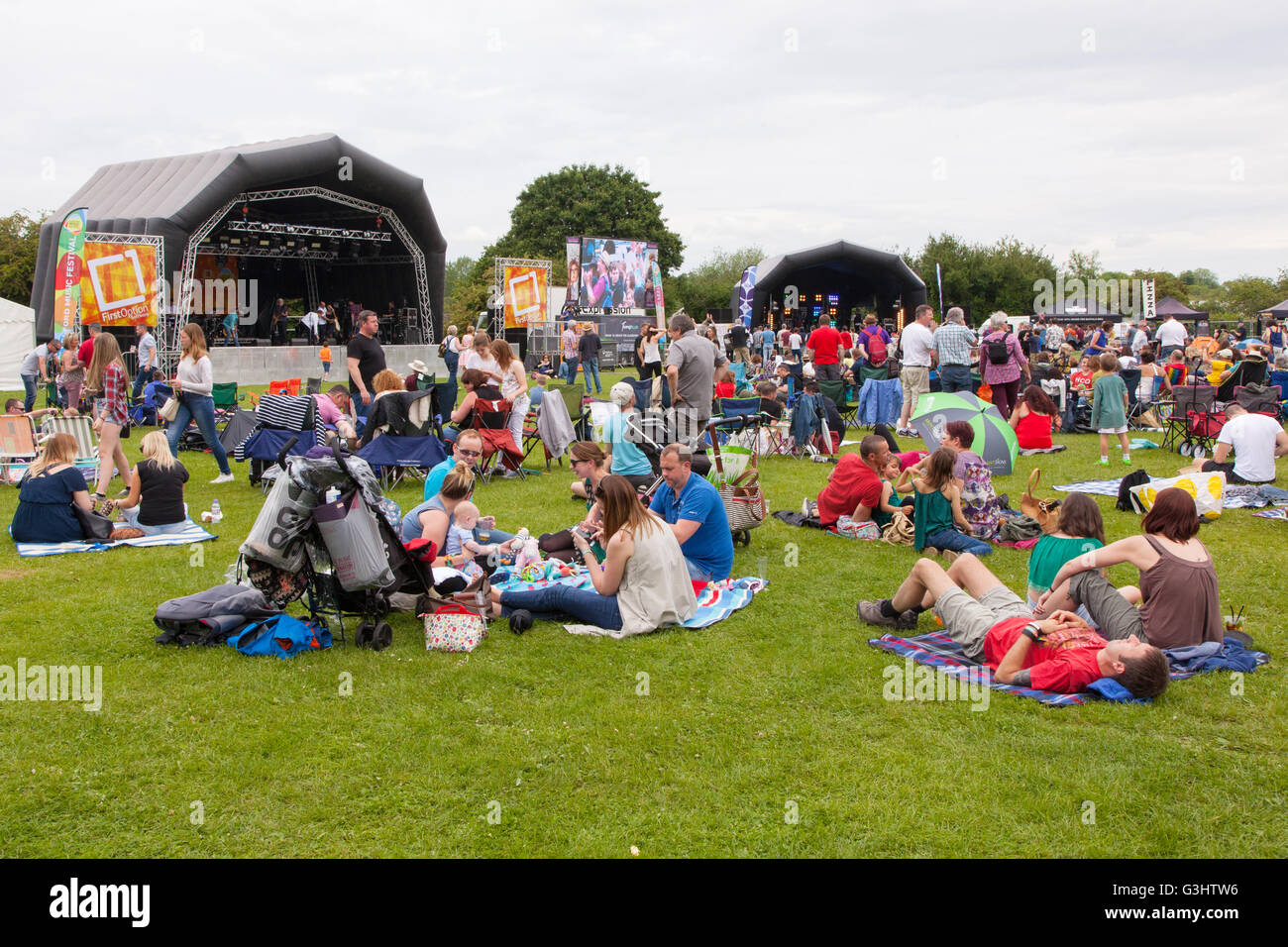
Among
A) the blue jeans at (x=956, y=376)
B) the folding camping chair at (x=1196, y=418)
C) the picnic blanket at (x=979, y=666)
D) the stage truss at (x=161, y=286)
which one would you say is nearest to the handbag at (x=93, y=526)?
the picnic blanket at (x=979, y=666)

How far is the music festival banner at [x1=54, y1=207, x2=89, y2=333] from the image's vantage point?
53.1 feet

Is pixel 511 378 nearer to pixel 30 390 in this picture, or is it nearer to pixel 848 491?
pixel 848 491

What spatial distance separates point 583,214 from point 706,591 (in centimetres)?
4293

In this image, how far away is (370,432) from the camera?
9477 mm

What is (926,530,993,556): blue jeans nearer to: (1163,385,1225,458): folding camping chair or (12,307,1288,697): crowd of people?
(12,307,1288,697): crowd of people

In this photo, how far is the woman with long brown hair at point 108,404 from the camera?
821 cm

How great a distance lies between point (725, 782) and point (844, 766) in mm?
474

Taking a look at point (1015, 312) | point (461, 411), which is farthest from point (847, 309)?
point (461, 411)

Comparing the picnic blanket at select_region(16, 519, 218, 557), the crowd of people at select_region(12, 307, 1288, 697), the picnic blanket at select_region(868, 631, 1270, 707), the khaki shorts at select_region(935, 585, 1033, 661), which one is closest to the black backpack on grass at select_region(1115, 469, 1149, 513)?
the crowd of people at select_region(12, 307, 1288, 697)

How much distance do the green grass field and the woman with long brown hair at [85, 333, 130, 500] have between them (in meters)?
3.10

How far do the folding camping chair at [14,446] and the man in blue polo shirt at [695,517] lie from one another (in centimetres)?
695

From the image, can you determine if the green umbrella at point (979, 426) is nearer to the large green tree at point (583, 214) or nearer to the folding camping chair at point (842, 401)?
the folding camping chair at point (842, 401)

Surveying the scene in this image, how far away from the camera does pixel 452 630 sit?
4957mm

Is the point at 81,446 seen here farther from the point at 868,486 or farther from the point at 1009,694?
the point at 1009,694
